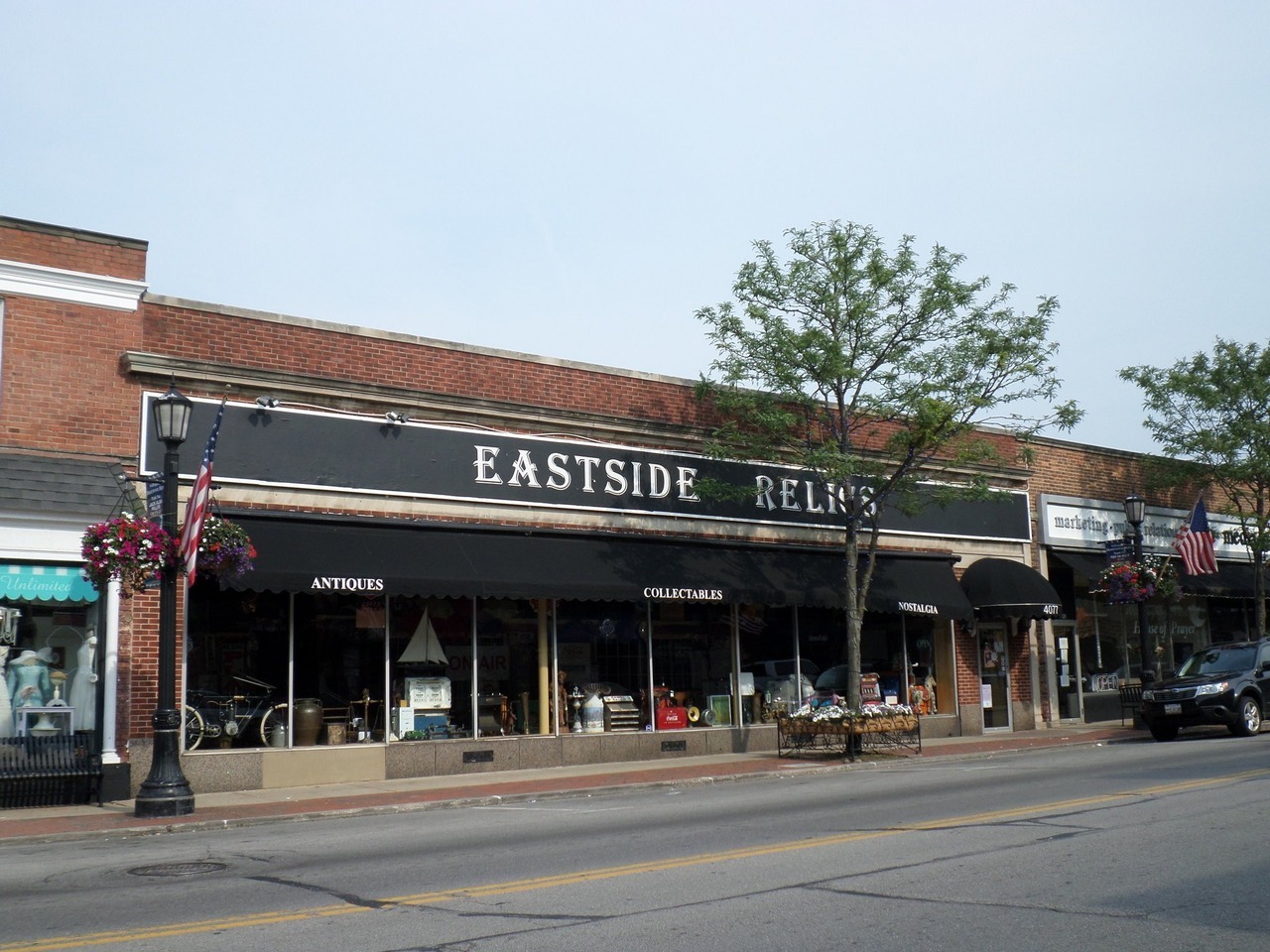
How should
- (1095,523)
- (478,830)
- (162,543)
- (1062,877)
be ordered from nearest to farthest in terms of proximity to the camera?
(1062,877), (478,830), (162,543), (1095,523)

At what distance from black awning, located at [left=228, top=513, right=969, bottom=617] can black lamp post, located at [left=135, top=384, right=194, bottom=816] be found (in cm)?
209

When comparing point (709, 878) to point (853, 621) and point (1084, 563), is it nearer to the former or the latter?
point (853, 621)

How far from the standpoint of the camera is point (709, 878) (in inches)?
344

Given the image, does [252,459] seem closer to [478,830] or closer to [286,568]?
[286,568]

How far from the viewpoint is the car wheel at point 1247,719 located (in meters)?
22.3

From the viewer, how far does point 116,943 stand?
278 inches

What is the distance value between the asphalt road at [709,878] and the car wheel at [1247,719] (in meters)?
8.62

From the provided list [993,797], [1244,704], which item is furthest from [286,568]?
[1244,704]

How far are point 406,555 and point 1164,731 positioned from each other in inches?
582

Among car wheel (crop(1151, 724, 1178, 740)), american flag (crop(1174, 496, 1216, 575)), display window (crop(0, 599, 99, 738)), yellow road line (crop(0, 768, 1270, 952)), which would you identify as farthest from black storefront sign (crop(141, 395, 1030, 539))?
yellow road line (crop(0, 768, 1270, 952))

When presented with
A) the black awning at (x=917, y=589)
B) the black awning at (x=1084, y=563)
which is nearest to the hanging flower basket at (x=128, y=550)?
the black awning at (x=917, y=589)

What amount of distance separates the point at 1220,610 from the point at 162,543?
3034cm

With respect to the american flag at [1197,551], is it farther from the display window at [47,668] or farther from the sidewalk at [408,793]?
the display window at [47,668]

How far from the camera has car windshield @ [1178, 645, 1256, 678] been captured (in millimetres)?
23500
